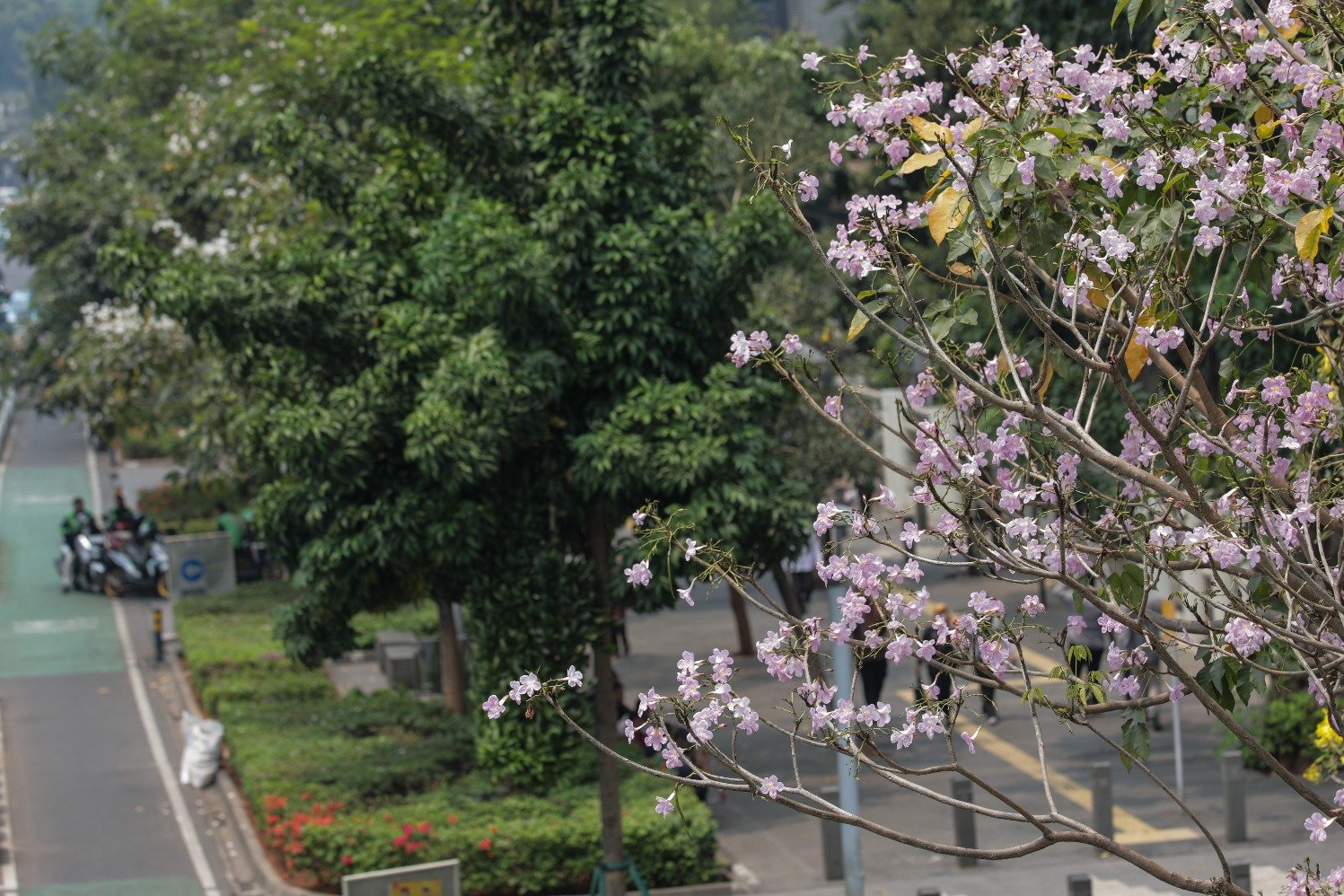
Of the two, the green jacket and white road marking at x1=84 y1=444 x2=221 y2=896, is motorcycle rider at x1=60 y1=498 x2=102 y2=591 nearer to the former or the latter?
white road marking at x1=84 y1=444 x2=221 y2=896

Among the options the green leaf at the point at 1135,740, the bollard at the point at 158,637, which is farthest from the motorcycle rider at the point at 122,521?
the green leaf at the point at 1135,740

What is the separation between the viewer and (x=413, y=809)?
13930 mm

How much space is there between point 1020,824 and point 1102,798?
1.79 meters

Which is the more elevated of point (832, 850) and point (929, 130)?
point (929, 130)

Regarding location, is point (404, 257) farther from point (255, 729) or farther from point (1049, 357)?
point (1049, 357)

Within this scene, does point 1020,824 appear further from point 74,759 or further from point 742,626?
point 74,759

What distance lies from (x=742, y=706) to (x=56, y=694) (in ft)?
62.3

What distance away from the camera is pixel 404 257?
13.0 m

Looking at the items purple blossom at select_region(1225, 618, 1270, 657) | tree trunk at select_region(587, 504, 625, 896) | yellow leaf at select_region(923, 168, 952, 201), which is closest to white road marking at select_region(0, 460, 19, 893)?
tree trunk at select_region(587, 504, 625, 896)

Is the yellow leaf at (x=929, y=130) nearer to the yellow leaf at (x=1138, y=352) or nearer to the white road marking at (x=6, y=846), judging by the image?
the yellow leaf at (x=1138, y=352)

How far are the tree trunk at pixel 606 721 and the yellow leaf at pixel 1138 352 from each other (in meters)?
6.38

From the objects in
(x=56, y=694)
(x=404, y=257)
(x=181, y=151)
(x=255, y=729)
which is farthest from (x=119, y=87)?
(x=404, y=257)

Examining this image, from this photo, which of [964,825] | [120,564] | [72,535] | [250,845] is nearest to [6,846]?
[250,845]

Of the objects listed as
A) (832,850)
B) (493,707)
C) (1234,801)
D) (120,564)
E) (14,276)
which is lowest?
(832,850)
